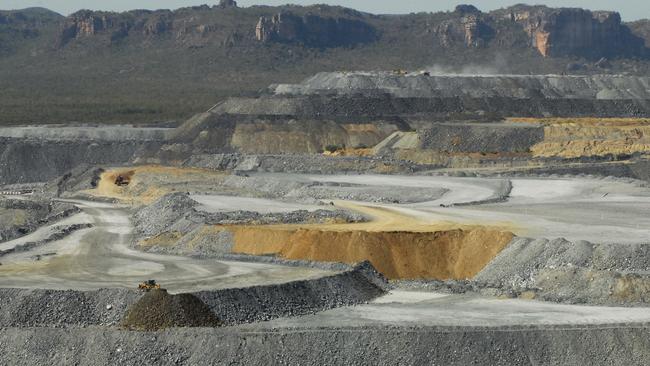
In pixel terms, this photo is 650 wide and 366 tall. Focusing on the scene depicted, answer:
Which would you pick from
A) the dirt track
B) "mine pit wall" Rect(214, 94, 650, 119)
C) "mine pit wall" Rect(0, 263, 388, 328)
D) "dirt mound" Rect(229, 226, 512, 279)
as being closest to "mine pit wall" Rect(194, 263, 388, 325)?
"mine pit wall" Rect(0, 263, 388, 328)

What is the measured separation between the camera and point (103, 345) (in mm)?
50406

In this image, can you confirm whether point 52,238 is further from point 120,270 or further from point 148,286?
point 148,286

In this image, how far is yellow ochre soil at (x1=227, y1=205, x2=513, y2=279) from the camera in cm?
6831

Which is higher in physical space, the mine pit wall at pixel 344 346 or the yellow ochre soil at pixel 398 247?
the mine pit wall at pixel 344 346

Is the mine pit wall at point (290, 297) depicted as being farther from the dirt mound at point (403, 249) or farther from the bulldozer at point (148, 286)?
the dirt mound at point (403, 249)

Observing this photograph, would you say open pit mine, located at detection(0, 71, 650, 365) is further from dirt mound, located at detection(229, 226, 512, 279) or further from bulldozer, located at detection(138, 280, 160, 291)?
bulldozer, located at detection(138, 280, 160, 291)

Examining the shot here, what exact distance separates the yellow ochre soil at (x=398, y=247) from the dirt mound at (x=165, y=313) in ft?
51.5

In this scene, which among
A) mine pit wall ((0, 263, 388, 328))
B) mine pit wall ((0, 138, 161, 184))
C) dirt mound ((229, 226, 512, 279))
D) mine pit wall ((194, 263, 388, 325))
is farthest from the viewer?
mine pit wall ((0, 138, 161, 184))

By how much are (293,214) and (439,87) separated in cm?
9414

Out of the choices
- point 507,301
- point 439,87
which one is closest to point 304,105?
point 439,87

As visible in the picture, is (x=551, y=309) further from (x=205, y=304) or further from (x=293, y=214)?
(x=293, y=214)

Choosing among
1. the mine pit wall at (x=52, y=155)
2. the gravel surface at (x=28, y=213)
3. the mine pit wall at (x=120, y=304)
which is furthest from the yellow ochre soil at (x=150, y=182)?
the mine pit wall at (x=120, y=304)

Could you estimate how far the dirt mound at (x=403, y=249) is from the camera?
68250 millimetres

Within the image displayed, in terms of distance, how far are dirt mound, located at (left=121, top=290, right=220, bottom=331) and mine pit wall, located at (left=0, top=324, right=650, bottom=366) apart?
94 cm
